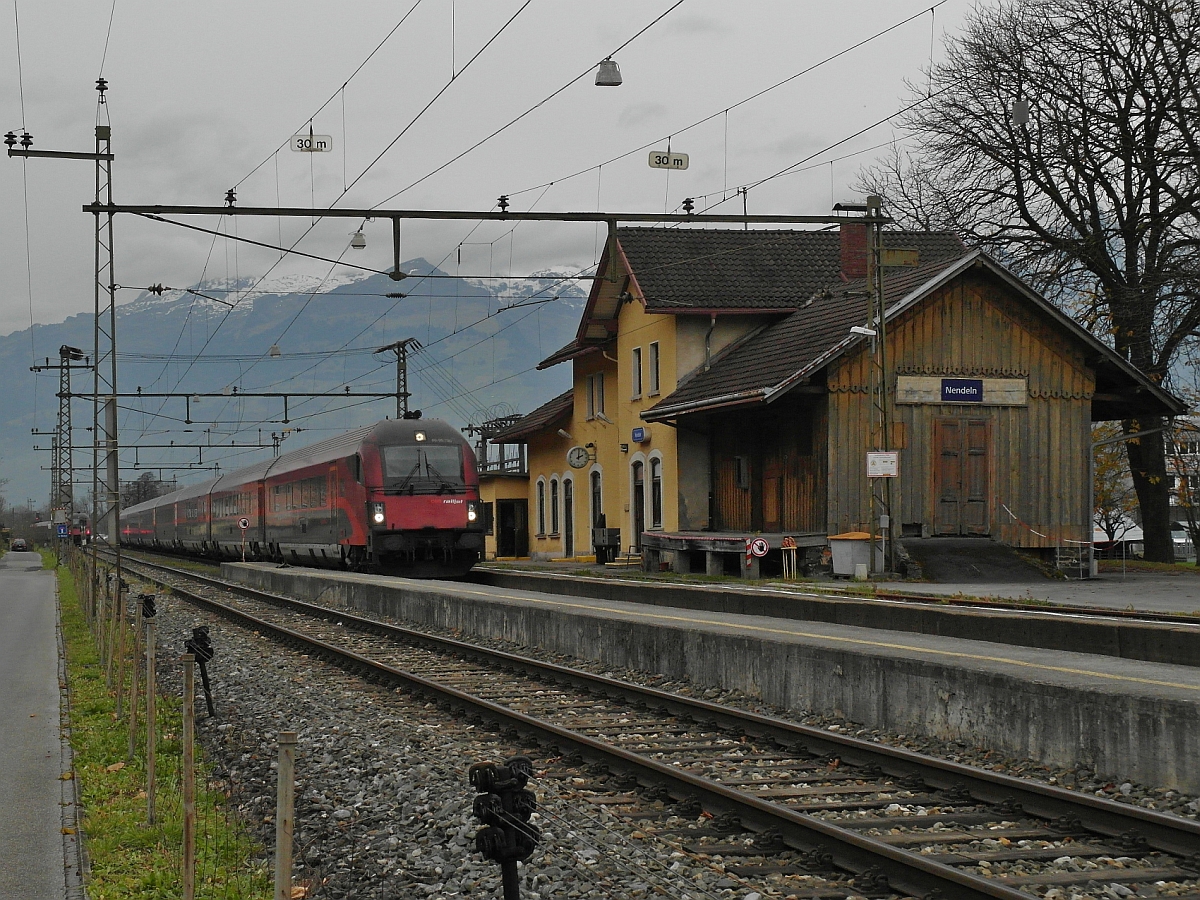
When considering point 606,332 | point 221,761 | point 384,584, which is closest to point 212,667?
point 221,761

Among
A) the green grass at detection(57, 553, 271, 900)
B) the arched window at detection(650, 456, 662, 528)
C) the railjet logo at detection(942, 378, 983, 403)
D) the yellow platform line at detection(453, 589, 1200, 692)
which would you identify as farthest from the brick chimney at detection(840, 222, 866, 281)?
the green grass at detection(57, 553, 271, 900)

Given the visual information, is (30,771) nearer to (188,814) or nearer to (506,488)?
(188,814)

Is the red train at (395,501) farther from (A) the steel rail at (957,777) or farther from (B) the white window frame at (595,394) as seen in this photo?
(A) the steel rail at (957,777)

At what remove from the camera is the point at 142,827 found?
8.40 meters

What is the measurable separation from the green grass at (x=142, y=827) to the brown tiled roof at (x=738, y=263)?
24.7 metres

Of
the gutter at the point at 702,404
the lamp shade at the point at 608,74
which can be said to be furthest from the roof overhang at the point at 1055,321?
the lamp shade at the point at 608,74

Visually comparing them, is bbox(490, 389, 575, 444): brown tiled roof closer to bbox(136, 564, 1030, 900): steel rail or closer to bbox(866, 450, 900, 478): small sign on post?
bbox(866, 450, 900, 478): small sign on post

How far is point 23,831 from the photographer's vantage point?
8.05 m

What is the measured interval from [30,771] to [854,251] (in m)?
28.5

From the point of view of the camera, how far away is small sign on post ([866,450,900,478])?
83.8 feet

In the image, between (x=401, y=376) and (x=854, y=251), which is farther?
(x=401, y=376)

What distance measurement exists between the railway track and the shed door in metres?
18.4

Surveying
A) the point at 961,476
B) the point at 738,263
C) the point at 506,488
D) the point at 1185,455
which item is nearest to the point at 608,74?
the point at 961,476

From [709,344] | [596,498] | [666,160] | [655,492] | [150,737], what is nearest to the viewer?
[150,737]
